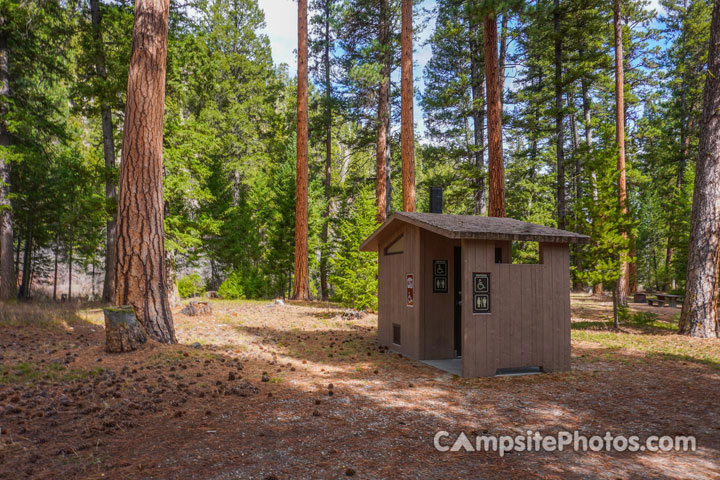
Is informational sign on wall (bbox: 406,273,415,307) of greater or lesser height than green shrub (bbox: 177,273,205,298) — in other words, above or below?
above

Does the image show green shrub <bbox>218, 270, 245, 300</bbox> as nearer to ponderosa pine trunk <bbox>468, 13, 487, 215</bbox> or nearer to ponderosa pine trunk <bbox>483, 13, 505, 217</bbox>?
ponderosa pine trunk <bbox>468, 13, 487, 215</bbox>

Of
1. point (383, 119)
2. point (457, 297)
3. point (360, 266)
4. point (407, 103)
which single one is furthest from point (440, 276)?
point (383, 119)

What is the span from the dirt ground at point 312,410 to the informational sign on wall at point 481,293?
46.7 inches

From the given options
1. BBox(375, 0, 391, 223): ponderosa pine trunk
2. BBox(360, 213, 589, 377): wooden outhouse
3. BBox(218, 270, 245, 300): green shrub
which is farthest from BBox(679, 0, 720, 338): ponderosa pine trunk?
BBox(218, 270, 245, 300): green shrub

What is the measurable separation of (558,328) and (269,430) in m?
5.42

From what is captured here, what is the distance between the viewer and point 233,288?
21188 millimetres

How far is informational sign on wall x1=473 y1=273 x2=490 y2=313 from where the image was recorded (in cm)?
652

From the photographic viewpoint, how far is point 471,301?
6.46m


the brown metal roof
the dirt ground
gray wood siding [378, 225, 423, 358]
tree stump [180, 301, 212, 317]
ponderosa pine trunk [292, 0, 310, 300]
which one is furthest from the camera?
ponderosa pine trunk [292, 0, 310, 300]

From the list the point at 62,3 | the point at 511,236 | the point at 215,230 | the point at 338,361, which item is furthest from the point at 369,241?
the point at 62,3

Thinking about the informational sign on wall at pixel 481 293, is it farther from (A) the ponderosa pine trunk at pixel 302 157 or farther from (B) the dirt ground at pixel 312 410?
(A) the ponderosa pine trunk at pixel 302 157

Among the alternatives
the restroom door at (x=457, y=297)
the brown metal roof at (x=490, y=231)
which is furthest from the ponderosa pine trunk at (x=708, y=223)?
the restroom door at (x=457, y=297)

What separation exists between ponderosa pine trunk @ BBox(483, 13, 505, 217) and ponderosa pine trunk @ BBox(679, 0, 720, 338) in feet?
15.8

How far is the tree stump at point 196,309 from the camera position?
12102 millimetres
